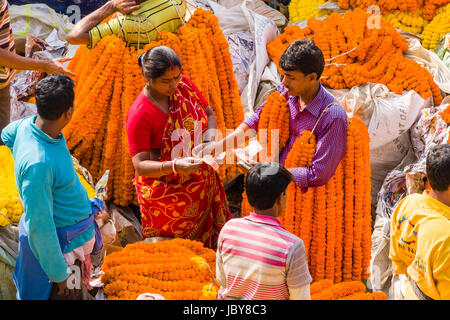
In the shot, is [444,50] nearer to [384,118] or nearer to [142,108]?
[384,118]

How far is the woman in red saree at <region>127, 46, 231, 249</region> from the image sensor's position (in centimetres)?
281

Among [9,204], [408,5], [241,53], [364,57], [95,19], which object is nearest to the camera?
[9,204]

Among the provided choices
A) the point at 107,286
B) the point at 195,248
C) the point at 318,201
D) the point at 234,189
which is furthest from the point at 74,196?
the point at 234,189

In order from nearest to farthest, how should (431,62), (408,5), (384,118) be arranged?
(384,118) < (431,62) < (408,5)

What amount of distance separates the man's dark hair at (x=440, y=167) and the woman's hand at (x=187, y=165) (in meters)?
1.08

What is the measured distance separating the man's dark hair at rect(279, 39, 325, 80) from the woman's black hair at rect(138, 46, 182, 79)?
547 millimetres

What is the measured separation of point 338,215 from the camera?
Result: 2.91 m

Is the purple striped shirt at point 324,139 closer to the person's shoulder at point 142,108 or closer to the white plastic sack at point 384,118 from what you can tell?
the person's shoulder at point 142,108

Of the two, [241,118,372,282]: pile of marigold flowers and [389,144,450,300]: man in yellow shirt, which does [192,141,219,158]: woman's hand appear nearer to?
[241,118,372,282]: pile of marigold flowers

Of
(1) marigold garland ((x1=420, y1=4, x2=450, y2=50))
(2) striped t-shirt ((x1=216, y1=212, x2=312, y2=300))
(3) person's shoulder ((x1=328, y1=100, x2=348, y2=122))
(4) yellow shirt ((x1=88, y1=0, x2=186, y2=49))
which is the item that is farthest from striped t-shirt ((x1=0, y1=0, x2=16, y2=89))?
(1) marigold garland ((x1=420, y1=4, x2=450, y2=50))

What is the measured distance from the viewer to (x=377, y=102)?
4141mm

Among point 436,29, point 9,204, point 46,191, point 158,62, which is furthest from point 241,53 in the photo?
point 46,191

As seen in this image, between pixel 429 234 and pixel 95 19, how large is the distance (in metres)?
2.46

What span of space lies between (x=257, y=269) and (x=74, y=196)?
0.82 metres
